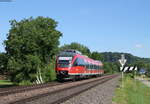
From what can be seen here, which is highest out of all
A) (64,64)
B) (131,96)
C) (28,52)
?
(28,52)

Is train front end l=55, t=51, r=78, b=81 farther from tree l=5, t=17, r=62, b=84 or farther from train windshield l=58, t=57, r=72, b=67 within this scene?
tree l=5, t=17, r=62, b=84

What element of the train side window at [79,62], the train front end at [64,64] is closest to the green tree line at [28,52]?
the train side window at [79,62]

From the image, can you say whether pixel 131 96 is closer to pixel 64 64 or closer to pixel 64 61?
pixel 64 64

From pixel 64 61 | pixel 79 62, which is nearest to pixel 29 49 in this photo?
pixel 79 62

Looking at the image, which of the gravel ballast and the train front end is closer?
the gravel ballast

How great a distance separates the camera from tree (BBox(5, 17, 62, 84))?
2250 inches

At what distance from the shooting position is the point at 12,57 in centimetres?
5794

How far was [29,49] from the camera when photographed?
59125 millimetres

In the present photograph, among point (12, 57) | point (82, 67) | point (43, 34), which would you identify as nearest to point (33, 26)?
point (43, 34)

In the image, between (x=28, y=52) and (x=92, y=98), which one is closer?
(x=92, y=98)

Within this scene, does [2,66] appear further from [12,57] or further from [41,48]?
[41,48]

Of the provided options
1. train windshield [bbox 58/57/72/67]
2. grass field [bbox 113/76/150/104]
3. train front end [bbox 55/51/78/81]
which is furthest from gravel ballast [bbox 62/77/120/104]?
train windshield [bbox 58/57/72/67]

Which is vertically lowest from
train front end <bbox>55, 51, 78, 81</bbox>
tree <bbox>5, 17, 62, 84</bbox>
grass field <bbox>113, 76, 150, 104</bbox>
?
grass field <bbox>113, 76, 150, 104</bbox>

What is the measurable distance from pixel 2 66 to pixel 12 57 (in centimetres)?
385
